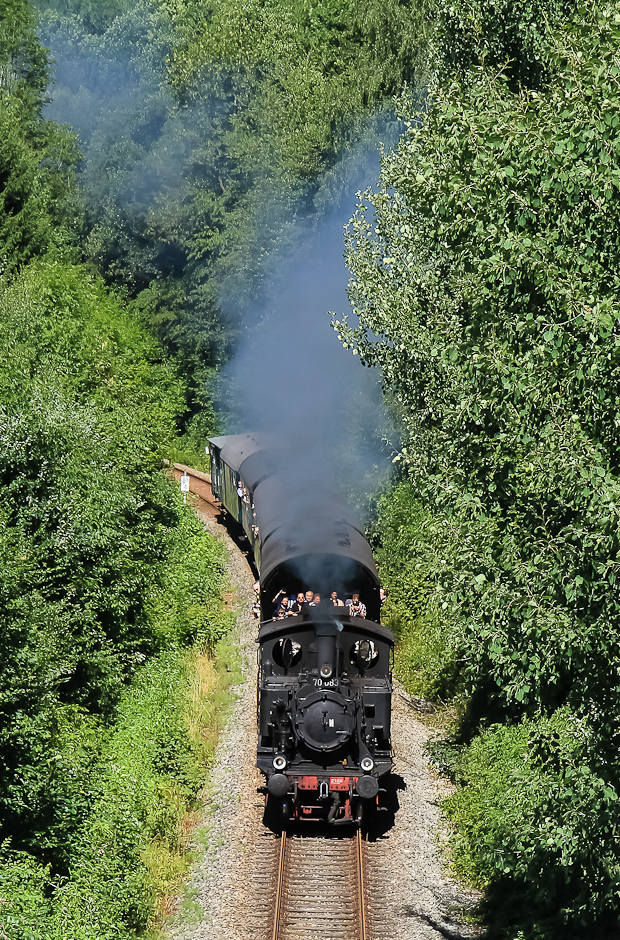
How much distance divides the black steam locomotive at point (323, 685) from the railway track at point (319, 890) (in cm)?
45

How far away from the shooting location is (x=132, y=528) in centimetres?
2189

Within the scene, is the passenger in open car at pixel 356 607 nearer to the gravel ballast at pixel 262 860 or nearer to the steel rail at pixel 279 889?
the gravel ballast at pixel 262 860

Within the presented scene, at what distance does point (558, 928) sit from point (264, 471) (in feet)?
43.6

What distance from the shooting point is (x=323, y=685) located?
14.9 m

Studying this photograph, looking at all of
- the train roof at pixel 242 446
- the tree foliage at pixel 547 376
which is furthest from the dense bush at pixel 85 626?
the tree foliage at pixel 547 376

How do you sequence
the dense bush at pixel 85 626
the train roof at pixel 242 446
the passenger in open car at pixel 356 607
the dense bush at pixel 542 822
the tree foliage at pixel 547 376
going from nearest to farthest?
the tree foliage at pixel 547 376, the dense bush at pixel 542 822, the dense bush at pixel 85 626, the passenger in open car at pixel 356 607, the train roof at pixel 242 446

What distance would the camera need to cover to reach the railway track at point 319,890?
43.5 ft

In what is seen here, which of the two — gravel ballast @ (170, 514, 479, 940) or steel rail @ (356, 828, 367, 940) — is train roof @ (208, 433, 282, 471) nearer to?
gravel ballast @ (170, 514, 479, 940)

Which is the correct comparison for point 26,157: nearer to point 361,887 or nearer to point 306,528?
point 306,528

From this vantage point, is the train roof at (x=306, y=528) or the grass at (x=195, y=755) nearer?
the grass at (x=195, y=755)

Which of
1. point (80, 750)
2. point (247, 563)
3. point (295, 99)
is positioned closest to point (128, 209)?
point (295, 99)

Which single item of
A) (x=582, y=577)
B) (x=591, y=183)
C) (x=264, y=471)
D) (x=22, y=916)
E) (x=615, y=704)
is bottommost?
→ (x=22, y=916)

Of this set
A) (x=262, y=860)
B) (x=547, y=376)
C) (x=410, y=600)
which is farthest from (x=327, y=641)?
(x=410, y=600)

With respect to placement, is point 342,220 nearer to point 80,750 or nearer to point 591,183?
point 80,750
